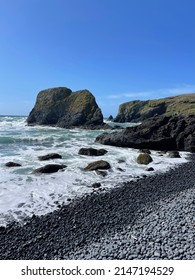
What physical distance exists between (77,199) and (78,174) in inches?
224

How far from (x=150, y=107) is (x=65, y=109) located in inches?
2088

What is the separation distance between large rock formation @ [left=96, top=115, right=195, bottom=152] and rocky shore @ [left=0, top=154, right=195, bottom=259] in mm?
20625

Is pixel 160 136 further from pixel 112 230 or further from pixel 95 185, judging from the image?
pixel 112 230

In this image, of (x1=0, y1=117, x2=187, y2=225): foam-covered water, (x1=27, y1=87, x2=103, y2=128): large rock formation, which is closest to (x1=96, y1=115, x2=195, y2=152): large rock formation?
(x1=0, y1=117, x2=187, y2=225): foam-covered water

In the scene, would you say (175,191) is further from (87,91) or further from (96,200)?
(87,91)

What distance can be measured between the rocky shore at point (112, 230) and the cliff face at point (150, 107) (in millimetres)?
103915

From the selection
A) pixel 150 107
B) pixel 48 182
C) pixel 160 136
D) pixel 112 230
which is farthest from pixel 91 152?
pixel 150 107

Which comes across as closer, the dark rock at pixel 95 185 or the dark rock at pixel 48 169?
the dark rock at pixel 95 185

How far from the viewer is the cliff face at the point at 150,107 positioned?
11925cm

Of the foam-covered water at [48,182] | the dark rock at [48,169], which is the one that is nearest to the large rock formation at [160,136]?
the foam-covered water at [48,182]

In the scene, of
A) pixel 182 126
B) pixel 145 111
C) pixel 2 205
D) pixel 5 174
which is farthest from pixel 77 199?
pixel 145 111

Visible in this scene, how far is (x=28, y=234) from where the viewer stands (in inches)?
398

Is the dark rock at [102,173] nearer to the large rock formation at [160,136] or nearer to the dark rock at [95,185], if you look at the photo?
the dark rock at [95,185]

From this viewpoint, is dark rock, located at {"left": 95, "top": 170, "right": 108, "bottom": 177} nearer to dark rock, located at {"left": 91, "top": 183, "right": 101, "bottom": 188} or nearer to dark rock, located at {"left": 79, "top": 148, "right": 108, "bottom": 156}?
dark rock, located at {"left": 91, "top": 183, "right": 101, "bottom": 188}
